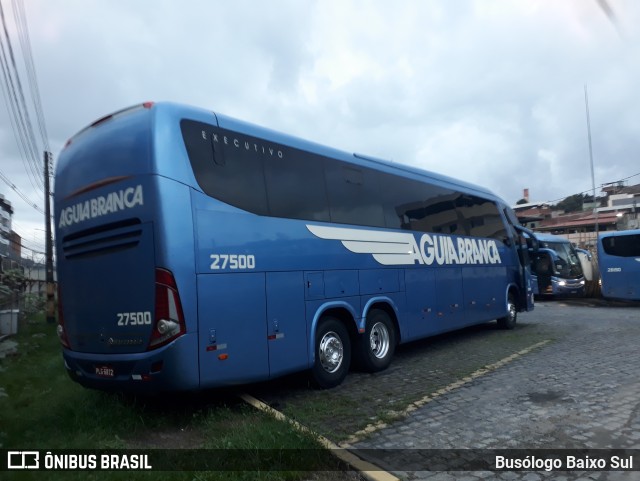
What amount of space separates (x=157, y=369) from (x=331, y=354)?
9.17 ft

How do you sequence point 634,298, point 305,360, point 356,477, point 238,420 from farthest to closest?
point 634,298 → point 305,360 → point 238,420 → point 356,477

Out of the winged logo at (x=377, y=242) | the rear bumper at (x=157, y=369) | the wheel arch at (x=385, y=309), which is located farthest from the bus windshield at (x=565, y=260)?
the rear bumper at (x=157, y=369)

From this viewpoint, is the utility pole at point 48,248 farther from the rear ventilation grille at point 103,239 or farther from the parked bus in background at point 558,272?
the parked bus in background at point 558,272

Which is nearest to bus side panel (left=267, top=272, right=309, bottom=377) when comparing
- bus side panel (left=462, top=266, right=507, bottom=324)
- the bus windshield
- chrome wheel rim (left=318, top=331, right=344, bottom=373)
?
chrome wheel rim (left=318, top=331, right=344, bottom=373)

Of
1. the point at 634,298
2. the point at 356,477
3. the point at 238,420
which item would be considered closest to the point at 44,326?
the point at 238,420

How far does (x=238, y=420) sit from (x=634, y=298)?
18.3 m

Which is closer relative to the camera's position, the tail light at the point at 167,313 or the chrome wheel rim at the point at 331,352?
the tail light at the point at 167,313

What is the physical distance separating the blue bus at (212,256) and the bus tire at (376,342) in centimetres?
2

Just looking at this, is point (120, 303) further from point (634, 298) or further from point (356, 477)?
point (634, 298)

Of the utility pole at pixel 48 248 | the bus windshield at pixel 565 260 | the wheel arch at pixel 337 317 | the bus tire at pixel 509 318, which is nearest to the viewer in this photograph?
the wheel arch at pixel 337 317

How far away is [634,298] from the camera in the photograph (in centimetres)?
1870

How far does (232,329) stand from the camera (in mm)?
5613

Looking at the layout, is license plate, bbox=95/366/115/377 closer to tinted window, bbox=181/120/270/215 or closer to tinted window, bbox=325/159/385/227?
tinted window, bbox=181/120/270/215

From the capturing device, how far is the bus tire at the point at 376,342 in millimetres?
7828
